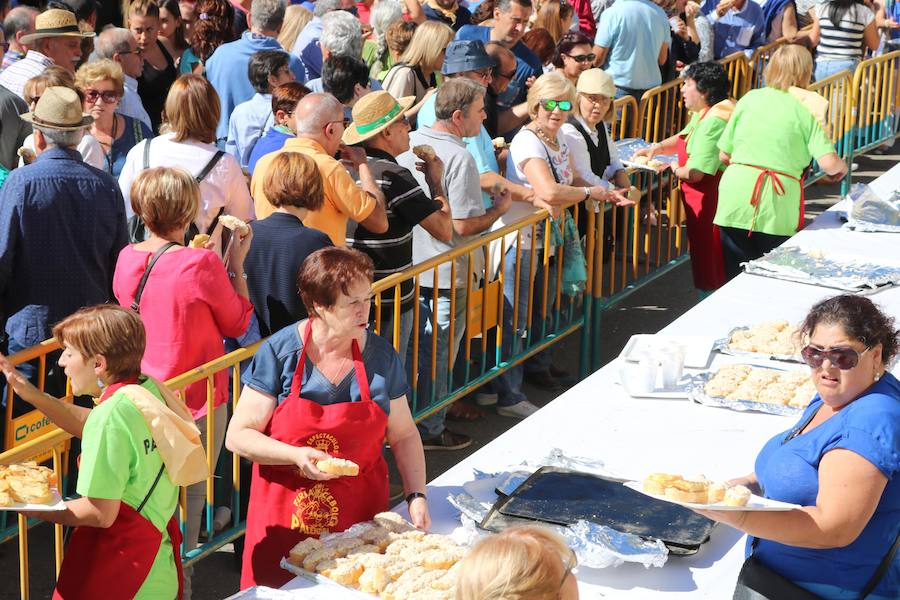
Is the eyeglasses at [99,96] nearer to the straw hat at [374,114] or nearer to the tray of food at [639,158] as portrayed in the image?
the straw hat at [374,114]

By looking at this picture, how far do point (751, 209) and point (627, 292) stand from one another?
39.2 inches

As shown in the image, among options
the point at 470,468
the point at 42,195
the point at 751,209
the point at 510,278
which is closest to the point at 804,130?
A: the point at 751,209

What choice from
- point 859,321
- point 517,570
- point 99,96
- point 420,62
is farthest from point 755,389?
point 420,62

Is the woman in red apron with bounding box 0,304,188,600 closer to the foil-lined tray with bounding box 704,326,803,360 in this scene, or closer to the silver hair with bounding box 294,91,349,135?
the silver hair with bounding box 294,91,349,135

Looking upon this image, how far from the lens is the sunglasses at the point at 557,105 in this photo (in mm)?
7238

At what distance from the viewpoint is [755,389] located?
5.30 meters

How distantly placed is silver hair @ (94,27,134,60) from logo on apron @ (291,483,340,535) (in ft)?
16.6

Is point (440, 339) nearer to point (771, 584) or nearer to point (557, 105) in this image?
point (557, 105)

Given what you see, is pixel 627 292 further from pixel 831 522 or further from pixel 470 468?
pixel 831 522

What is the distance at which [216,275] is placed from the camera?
16.6 feet

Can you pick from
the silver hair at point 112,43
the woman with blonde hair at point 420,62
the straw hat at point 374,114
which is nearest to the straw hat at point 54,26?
the silver hair at point 112,43

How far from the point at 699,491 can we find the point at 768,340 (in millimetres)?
2301

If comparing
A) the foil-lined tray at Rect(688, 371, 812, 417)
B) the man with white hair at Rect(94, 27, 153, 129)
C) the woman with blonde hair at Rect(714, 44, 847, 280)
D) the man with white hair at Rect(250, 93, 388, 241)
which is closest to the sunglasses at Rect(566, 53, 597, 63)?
the woman with blonde hair at Rect(714, 44, 847, 280)

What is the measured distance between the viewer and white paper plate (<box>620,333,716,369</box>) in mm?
5656
